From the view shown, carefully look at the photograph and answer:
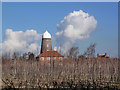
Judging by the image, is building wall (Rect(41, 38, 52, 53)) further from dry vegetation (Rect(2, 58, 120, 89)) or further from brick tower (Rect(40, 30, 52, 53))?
dry vegetation (Rect(2, 58, 120, 89))

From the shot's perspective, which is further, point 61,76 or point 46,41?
point 46,41

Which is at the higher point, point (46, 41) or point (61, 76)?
point (46, 41)

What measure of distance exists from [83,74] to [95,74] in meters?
0.92

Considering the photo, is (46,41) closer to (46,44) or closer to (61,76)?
(46,44)

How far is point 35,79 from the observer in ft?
44.8

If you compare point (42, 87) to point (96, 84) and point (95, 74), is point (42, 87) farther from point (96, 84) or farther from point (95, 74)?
point (95, 74)

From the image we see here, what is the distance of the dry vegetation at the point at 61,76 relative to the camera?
13367 mm

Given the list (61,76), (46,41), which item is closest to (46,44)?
(46,41)

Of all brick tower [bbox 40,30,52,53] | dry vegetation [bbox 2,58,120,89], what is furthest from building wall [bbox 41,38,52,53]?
dry vegetation [bbox 2,58,120,89]

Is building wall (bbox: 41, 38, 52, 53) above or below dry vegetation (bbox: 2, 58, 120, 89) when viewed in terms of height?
above

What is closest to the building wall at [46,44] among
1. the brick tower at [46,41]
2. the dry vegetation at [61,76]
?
the brick tower at [46,41]

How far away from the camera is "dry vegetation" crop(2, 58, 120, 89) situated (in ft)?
43.9

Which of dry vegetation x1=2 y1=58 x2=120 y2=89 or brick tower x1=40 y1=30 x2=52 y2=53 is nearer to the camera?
dry vegetation x1=2 y1=58 x2=120 y2=89

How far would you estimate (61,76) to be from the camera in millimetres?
14742
